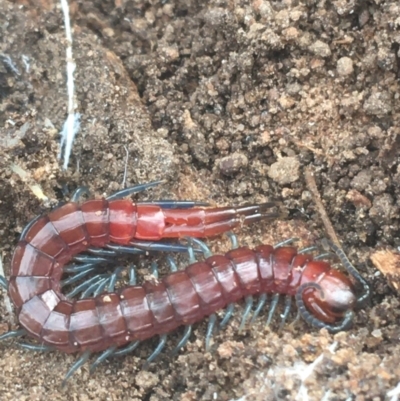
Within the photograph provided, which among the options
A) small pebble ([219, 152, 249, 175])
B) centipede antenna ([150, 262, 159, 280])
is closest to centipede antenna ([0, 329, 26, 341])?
centipede antenna ([150, 262, 159, 280])

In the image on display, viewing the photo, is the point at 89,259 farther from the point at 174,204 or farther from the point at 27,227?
the point at 174,204

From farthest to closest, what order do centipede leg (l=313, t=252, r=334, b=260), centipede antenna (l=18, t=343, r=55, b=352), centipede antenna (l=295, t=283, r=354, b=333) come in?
1. centipede leg (l=313, t=252, r=334, b=260)
2. centipede antenna (l=18, t=343, r=55, b=352)
3. centipede antenna (l=295, t=283, r=354, b=333)

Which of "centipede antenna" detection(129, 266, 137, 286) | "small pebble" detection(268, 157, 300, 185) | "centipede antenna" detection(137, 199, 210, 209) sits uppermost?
"small pebble" detection(268, 157, 300, 185)

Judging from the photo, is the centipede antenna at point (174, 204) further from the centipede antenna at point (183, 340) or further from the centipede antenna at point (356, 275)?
the centipede antenna at point (356, 275)

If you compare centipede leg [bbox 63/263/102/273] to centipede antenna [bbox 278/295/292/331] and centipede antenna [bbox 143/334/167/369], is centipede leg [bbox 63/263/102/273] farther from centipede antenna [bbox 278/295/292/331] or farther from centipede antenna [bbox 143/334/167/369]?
centipede antenna [bbox 278/295/292/331]

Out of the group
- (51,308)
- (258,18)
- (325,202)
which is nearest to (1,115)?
(51,308)

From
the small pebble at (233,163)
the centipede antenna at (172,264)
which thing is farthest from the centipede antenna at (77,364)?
the small pebble at (233,163)

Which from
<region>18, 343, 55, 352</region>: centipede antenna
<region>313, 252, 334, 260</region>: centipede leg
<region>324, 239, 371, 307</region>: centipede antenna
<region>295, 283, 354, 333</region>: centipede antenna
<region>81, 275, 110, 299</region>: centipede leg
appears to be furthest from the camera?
<region>81, 275, 110, 299</region>: centipede leg

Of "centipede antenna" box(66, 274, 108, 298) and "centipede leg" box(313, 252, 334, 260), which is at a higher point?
"centipede leg" box(313, 252, 334, 260)
